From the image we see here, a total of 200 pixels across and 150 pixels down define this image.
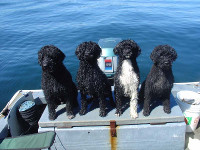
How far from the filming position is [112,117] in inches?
105

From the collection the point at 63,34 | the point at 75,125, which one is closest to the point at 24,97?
the point at 75,125

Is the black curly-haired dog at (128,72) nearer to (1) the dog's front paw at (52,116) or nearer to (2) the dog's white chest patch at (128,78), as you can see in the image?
→ (2) the dog's white chest patch at (128,78)

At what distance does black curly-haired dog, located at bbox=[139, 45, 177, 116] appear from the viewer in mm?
2195

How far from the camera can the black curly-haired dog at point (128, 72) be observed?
225 centimetres

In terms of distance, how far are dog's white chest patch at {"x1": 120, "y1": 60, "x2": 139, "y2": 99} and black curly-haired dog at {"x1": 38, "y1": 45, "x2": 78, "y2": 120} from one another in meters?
0.85

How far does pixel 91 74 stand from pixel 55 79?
1.79ft

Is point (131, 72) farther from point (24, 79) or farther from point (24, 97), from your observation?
point (24, 79)

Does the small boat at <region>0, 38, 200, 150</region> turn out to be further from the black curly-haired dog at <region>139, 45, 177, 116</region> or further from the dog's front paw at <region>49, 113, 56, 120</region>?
the black curly-haired dog at <region>139, 45, 177, 116</region>

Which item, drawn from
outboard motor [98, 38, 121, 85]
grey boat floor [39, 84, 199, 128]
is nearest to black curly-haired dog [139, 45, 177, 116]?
grey boat floor [39, 84, 199, 128]

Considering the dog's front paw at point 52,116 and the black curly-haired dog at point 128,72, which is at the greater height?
the black curly-haired dog at point 128,72

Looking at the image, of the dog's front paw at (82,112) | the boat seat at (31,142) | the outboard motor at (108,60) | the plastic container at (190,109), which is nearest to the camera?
the boat seat at (31,142)

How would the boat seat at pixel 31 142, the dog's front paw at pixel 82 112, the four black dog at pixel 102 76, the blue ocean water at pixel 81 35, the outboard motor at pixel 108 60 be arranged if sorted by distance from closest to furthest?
the boat seat at pixel 31 142 → the four black dog at pixel 102 76 → the dog's front paw at pixel 82 112 → the outboard motor at pixel 108 60 → the blue ocean water at pixel 81 35

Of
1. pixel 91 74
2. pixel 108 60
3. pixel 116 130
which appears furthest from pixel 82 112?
pixel 108 60

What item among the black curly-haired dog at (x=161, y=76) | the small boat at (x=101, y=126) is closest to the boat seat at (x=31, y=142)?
the small boat at (x=101, y=126)
